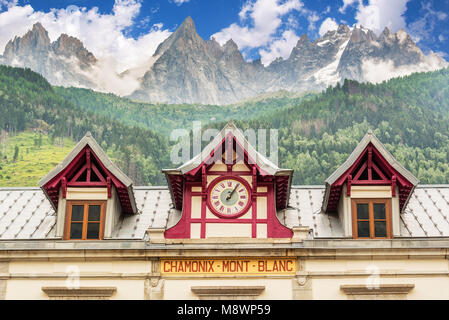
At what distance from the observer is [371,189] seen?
24.7m

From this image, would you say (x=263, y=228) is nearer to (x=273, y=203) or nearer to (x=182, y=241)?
(x=273, y=203)

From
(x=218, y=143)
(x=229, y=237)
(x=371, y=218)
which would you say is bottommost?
(x=229, y=237)

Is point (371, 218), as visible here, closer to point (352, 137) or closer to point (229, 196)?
point (229, 196)

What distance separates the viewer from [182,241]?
2306cm

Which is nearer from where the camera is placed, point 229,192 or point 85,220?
point 229,192

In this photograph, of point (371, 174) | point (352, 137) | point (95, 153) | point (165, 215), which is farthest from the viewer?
point (352, 137)

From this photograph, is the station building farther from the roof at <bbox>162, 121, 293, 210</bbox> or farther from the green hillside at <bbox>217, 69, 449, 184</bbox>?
the green hillside at <bbox>217, 69, 449, 184</bbox>

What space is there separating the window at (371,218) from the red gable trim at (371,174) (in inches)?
23.7

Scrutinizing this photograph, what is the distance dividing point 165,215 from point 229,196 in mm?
3713

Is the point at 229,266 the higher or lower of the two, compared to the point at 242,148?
lower

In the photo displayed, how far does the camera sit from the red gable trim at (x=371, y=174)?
24453 millimetres

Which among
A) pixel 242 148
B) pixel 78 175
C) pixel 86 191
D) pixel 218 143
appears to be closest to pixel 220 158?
pixel 218 143

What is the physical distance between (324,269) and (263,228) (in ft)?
8.70
